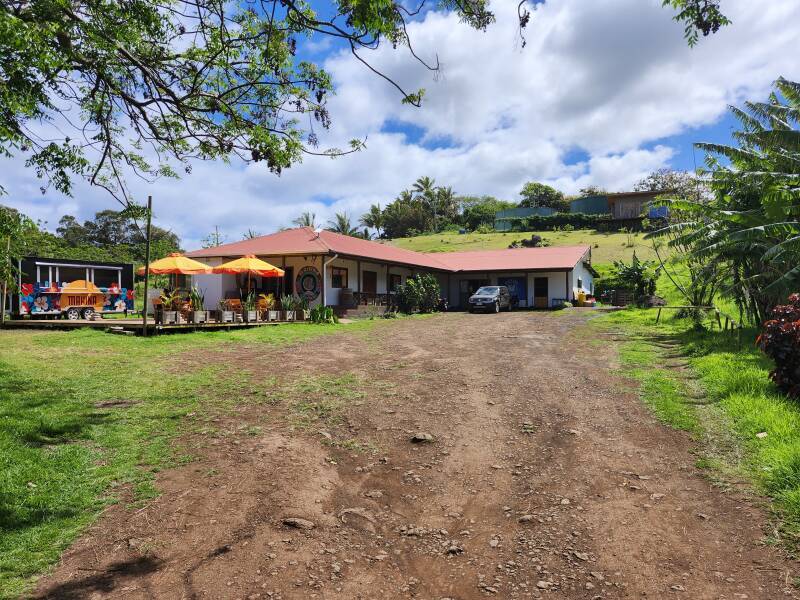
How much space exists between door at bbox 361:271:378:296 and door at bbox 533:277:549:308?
11.6 m

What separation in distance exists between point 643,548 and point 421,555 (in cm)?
170

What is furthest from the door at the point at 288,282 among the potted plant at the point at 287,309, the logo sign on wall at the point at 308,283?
the potted plant at the point at 287,309

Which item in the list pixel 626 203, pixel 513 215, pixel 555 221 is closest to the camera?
pixel 626 203

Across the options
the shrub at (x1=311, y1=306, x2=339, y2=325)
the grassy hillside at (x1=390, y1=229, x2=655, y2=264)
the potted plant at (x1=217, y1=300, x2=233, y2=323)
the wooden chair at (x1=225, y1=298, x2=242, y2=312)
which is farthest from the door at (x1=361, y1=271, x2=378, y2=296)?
the grassy hillside at (x1=390, y1=229, x2=655, y2=264)

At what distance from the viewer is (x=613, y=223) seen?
54250mm

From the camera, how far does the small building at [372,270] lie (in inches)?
928

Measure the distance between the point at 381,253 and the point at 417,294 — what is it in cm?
320

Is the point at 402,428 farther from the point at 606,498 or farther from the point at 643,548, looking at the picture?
the point at 643,548

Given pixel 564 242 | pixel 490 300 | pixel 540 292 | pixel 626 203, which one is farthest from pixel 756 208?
pixel 626 203

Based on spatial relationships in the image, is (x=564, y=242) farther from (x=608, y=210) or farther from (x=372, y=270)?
(x=372, y=270)

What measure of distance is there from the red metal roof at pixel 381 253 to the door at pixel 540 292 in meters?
1.32

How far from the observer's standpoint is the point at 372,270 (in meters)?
27.6

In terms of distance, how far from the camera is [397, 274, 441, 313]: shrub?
2748 centimetres

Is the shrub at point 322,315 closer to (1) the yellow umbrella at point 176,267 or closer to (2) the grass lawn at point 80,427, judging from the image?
(1) the yellow umbrella at point 176,267
